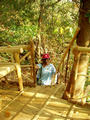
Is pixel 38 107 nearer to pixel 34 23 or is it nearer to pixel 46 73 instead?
pixel 46 73

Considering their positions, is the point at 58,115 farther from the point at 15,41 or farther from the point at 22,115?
the point at 15,41

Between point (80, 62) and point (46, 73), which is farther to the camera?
point (46, 73)

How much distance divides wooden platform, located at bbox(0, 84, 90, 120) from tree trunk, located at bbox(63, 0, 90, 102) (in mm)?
168

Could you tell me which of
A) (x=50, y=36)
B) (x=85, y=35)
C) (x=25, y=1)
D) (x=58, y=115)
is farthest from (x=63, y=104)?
(x=50, y=36)

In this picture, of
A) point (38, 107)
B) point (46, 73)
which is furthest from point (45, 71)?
point (38, 107)

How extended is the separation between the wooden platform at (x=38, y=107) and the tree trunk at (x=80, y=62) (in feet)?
0.55

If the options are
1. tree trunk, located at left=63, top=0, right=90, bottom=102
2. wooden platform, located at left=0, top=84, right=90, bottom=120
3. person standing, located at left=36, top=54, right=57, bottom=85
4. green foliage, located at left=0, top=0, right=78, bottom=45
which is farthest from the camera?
green foliage, located at left=0, top=0, right=78, bottom=45

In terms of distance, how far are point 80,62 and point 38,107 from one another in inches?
32.5

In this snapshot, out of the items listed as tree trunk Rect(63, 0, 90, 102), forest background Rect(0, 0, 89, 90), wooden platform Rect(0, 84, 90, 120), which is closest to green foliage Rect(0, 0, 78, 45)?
forest background Rect(0, 0, 89, 90)

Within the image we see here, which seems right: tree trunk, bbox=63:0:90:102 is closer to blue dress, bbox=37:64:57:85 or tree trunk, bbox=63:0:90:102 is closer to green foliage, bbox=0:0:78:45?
blue dress, bbox=37:64:57:85

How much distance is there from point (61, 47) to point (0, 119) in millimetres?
4480

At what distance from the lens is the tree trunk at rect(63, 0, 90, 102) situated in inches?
72.8

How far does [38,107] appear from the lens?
6.28ft

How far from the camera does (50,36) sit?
5793 millimetres
